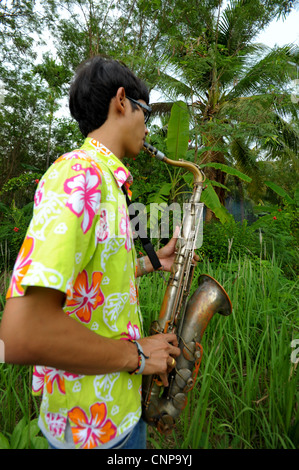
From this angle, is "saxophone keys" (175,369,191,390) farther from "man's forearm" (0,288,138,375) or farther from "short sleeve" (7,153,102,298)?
"short sleeve" (7,153,102,298)

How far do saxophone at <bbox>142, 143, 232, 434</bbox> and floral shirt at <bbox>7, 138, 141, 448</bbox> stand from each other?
365 millimetres

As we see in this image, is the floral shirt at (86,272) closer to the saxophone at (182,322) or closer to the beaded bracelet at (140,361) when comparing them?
the beaded bracelet at (140,361)

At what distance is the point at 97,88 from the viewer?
109cm

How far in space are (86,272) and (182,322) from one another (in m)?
0.93

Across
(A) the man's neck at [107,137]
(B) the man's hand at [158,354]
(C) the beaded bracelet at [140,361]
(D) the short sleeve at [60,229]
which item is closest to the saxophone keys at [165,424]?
(B) the man's hand at [158,354]

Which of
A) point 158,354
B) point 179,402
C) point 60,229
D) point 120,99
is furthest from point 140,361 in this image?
point 120,99

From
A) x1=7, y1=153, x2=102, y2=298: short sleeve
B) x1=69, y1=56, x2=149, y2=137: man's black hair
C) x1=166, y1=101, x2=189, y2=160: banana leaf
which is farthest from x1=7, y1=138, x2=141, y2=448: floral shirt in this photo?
x1=166, y1=101, x2=189, y2=160: banana leaf

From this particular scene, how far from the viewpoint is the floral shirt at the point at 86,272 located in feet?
2.18

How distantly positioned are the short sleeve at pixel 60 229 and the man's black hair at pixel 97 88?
0.41 meters

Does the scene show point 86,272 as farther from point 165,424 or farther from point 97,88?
point 165,424

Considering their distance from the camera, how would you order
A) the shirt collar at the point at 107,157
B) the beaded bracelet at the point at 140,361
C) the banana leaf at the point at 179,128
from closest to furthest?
the beaded bracelet at the point at 140,361
the shirt collar at the point at 107,157
the banana leaf at the point at 179,128

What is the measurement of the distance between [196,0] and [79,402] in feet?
31.7

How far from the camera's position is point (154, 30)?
701 cm

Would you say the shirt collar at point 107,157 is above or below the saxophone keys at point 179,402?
above
